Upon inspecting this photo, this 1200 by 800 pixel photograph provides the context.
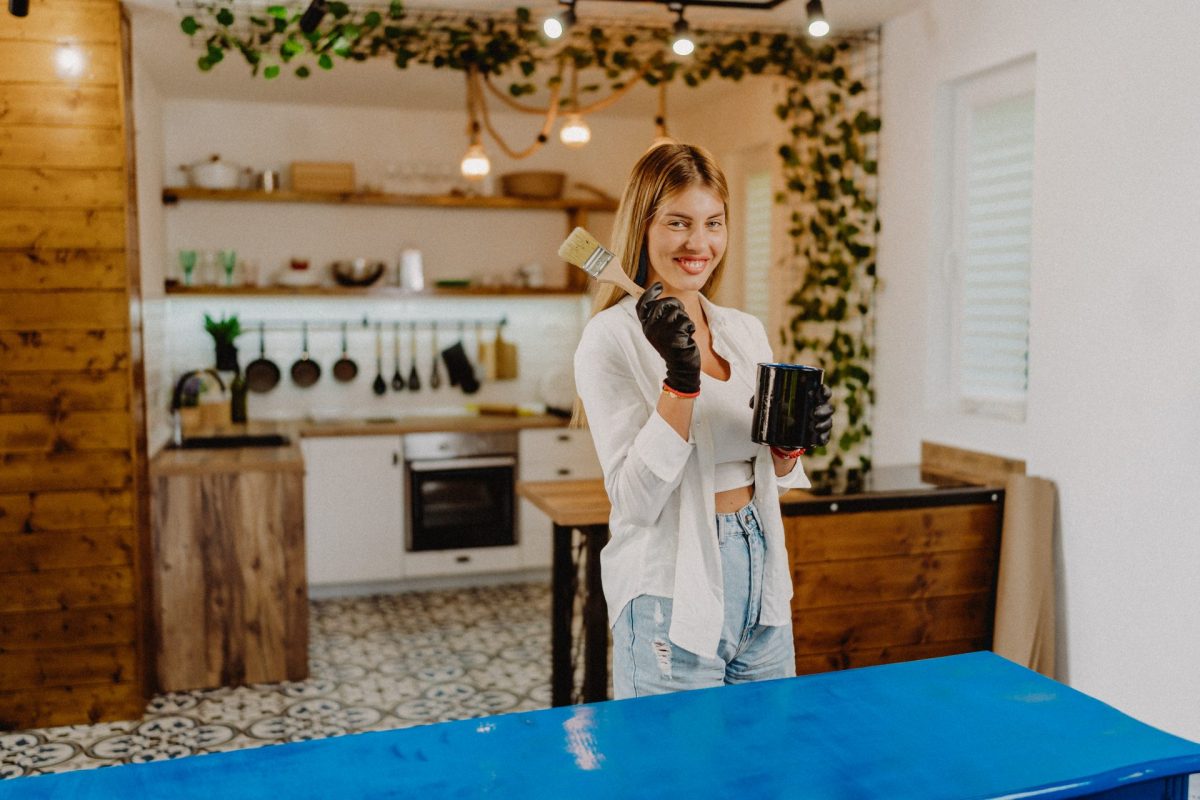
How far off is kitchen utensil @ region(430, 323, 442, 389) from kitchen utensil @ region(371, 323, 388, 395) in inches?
10.6

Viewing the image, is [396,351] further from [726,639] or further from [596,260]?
[726,639]

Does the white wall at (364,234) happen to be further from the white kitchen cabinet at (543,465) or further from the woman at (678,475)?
the woman at (678,475)

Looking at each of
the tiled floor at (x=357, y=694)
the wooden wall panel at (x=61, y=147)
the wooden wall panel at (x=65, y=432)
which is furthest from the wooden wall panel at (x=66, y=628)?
the wooden wall panel at (x=61, y=147)

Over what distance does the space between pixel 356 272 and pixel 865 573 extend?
11.6 feet

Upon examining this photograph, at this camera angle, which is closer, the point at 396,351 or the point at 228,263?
the point at 228,263

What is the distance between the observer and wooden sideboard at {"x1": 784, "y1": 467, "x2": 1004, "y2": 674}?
3.22 m

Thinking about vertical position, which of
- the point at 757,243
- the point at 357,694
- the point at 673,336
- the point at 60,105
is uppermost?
the point at 60,105

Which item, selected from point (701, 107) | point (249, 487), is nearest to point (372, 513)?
point (249, 487)

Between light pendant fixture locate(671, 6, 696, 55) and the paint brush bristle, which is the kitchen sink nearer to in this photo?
light pendant fixture locate(671, 6, 696, 55)

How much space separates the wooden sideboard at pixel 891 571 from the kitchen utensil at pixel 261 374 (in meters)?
3.51

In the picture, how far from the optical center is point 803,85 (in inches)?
173

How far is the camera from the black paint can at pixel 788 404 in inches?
67.0

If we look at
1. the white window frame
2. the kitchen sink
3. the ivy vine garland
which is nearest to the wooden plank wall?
the ivy vine garland

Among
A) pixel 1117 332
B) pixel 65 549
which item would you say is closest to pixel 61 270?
pixel 65 549
